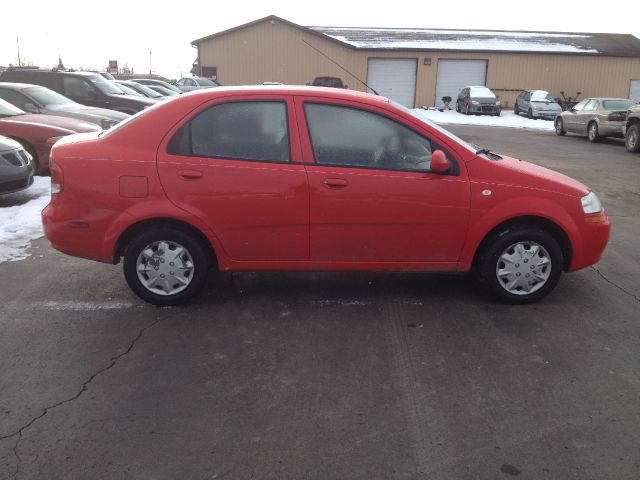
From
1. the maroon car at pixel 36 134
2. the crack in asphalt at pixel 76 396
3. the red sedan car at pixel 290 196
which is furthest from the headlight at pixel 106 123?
the crack in asphalt at pixel 76 396

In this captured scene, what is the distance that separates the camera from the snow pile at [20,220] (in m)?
6.02

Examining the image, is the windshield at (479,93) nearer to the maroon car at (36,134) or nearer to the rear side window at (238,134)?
the maroon car at (36,134)

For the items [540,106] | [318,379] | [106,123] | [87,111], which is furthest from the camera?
[540,106]

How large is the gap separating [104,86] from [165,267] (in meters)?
12.3

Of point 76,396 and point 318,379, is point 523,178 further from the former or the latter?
point 76,396

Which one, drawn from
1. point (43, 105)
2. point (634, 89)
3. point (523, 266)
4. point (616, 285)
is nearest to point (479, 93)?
point (634, 89)

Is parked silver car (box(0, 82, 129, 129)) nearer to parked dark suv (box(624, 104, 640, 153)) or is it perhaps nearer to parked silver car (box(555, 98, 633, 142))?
parked dark suv (box(624, 104, 640, 153))

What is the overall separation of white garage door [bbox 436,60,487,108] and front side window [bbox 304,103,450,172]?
3303 centimetres

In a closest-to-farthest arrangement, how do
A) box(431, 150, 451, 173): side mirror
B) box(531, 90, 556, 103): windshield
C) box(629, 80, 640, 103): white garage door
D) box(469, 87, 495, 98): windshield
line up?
box(431, 150, 451, 173): side mirror → box(531, 90, 556, 103): windshield → box(469, 87, 495, 98): windshield → box(629, 80, 640, 103): white garage door

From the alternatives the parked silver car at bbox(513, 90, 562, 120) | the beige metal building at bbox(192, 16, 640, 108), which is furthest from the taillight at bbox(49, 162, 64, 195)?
the beige metal building at bbox(192, 16, 640, 108)

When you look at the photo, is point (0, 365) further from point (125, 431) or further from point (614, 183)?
point (614, 183)

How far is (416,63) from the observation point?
117 feet

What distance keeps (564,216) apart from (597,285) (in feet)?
3.44

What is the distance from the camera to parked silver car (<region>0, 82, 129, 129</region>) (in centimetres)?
1128
